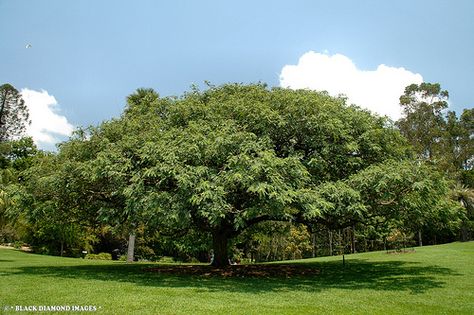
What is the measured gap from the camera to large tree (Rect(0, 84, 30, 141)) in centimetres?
5564

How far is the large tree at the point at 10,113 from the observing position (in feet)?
183

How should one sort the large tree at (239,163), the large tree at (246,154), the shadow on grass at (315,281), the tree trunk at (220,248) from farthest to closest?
the tree trunk at (220,248)
the large tree at (239,163)
the large tree at (246,154)
the shadow on grass at (315,281)

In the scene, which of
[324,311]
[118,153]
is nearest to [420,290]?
[324,311]

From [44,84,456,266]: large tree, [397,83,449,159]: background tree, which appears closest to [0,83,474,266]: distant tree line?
[44,84,456,266]: large tree

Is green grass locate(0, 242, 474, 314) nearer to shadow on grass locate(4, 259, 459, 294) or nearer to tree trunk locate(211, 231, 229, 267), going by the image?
shadow on grass locate(4, 259, 459, 294)

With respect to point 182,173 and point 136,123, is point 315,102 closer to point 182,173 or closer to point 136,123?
point 182,173

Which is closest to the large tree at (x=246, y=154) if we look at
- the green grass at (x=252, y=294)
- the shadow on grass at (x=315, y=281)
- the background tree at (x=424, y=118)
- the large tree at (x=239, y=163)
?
the large tree at (x=239, y=163)

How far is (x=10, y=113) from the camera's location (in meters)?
56.5

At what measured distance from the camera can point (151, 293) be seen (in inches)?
465

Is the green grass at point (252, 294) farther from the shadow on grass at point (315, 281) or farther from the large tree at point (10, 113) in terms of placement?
the large tree at point (10, 113)

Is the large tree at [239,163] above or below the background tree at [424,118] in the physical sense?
below

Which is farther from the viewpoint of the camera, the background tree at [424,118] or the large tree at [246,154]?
the background tree at [424,118]

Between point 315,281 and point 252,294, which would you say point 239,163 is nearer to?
point 252,294

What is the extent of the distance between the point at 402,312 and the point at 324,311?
1.81m
